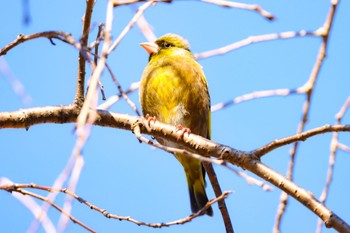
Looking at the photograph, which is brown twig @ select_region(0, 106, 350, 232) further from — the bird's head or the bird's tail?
the bird's head

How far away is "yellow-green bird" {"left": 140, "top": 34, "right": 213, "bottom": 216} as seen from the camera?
4.77 m

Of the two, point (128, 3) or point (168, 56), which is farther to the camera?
point (168, 56)

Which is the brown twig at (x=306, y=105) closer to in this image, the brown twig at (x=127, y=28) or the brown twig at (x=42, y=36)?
the brown twig at (x=127, y=28)

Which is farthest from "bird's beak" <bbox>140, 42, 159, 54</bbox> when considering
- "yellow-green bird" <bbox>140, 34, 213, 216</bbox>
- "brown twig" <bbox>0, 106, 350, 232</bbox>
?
"brown twig" <bbox>0, 106, 350, 232</bbox>

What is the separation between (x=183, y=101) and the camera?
4.80m

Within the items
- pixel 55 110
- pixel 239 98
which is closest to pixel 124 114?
pixel 55 110

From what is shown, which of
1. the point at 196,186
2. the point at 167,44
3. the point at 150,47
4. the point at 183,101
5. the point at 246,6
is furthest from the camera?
the point at 167,44

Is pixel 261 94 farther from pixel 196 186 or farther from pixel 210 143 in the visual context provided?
pixel 196 186

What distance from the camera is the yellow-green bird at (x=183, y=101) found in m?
4.77

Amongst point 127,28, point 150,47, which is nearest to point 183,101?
point 150,47

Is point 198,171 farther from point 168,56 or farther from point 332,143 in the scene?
point 332,143

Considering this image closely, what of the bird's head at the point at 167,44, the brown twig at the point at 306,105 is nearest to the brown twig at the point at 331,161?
the brown twig at the point at 306,105

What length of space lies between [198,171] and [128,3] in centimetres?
309

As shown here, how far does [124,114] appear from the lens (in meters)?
3.42
